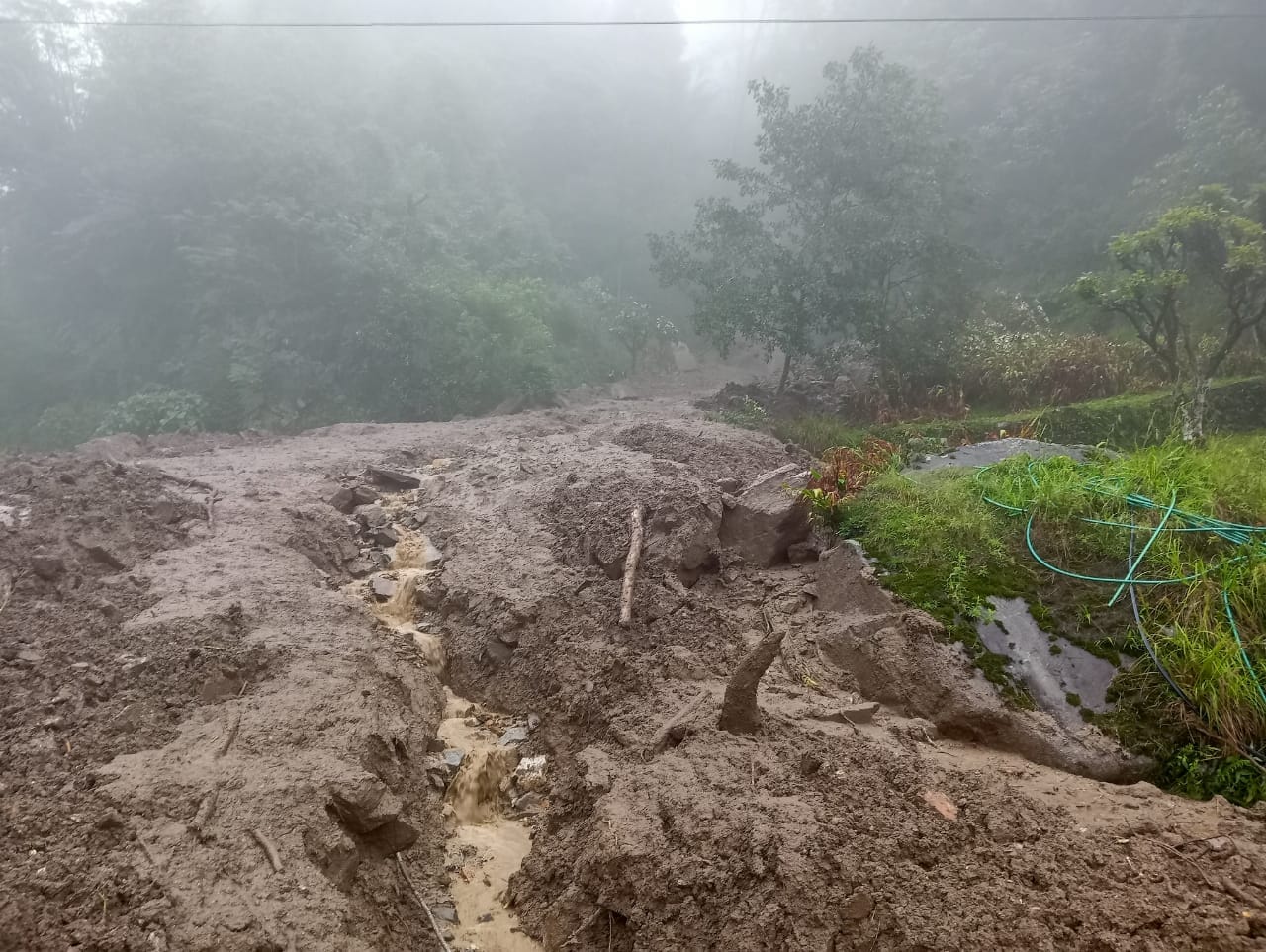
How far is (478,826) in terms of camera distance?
389 cm

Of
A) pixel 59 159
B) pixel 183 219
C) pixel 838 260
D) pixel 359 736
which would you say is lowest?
pixel 359 736

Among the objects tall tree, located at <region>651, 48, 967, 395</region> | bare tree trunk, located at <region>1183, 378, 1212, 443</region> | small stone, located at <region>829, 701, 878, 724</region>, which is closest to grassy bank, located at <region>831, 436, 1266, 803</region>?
small stone, located at <region>829, 701, 878, 724</region>

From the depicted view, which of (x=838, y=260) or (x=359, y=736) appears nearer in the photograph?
(x=359, y=736)

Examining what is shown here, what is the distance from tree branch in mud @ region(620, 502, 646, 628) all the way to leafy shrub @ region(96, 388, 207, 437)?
1058 cm

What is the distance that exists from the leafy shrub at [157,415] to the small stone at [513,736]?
36.3 ft

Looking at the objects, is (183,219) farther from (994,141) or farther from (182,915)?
(994,141)

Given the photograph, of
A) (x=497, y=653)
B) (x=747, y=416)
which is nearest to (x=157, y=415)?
(x=747, y=416)

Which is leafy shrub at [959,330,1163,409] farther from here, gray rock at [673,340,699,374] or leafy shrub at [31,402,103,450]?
leafy shrub at [31,402,103,450]

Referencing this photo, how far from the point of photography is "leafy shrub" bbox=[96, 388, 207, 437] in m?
13.2

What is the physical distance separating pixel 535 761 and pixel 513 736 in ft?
0.87

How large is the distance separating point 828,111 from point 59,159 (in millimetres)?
17312

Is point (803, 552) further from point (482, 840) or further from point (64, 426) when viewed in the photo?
point (64, 426)

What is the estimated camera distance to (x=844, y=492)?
17.8 feet

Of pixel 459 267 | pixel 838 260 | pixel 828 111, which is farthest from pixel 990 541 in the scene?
pixel 459 267
